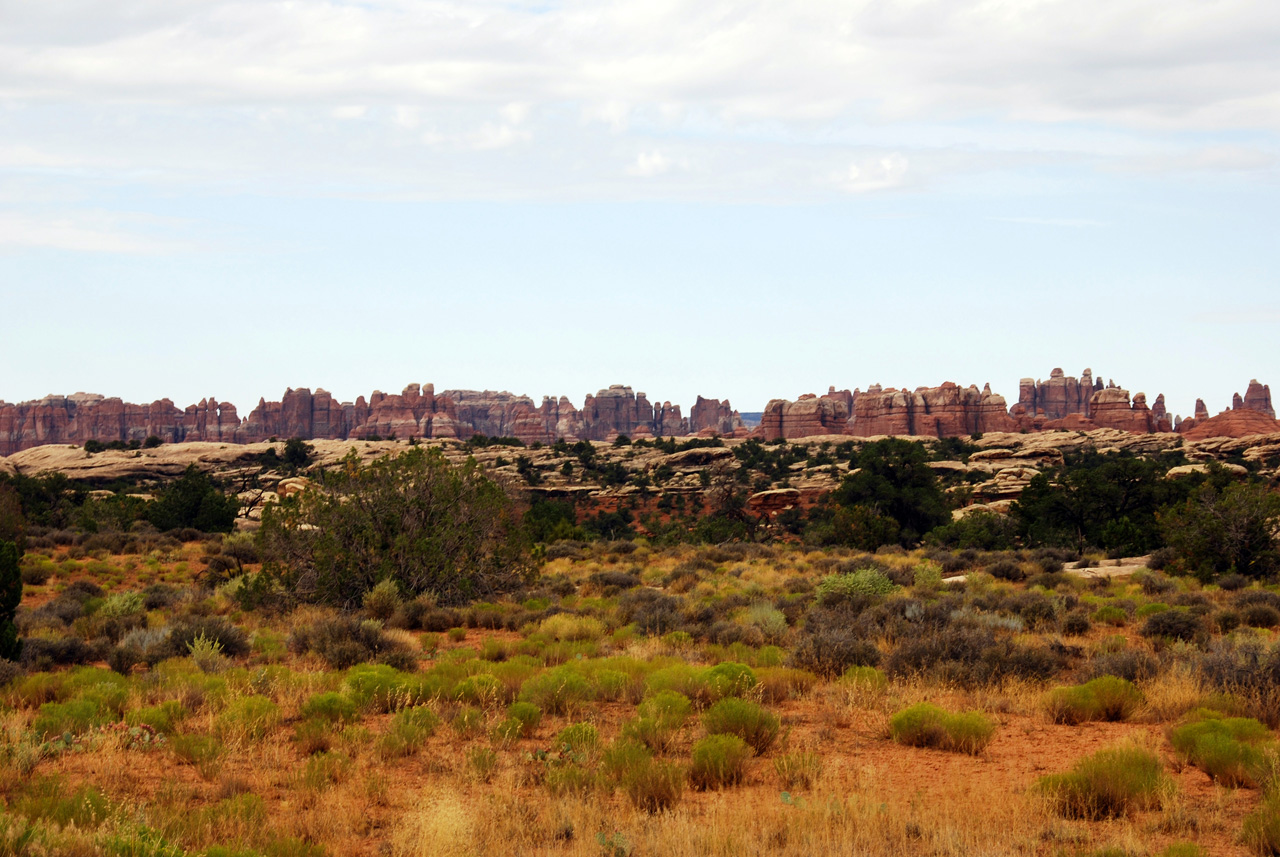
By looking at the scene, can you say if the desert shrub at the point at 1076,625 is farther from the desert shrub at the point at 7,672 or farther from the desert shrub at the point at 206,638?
the desert shrub at the point at 7,672

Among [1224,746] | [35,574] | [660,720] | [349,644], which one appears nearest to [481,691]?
[660,720]

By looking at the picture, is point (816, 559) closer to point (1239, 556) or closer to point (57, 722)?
point (1239, 556)

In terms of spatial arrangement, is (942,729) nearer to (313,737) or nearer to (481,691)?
(481,691)

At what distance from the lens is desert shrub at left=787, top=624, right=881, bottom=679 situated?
509 inches

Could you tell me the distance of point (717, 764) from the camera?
8.32 metres

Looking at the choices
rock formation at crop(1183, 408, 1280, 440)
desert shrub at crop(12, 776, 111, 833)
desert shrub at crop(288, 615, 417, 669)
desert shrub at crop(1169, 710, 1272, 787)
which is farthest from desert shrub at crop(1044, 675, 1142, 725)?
rock formation at crop(1183, 408, 1280, 440)

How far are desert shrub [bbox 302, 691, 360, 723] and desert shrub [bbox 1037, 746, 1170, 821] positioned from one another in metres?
7.44

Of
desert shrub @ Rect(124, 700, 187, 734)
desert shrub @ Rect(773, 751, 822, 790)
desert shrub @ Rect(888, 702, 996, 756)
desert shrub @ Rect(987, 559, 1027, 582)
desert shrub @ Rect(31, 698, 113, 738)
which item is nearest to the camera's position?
desert shrub @ Rect(773, 751, 822, 790)

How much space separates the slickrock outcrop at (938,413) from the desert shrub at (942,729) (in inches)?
5445

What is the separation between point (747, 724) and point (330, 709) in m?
4.90

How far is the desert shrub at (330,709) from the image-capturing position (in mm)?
10336

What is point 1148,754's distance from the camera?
8.34 meters

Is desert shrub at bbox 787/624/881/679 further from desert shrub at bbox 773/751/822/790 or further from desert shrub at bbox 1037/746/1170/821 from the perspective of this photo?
desert shrub at bbox 1037/746/1170/821

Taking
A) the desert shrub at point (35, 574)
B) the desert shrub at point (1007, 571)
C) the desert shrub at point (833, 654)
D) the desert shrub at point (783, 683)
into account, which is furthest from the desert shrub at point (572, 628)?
the desert shrub at point (35, 574)
